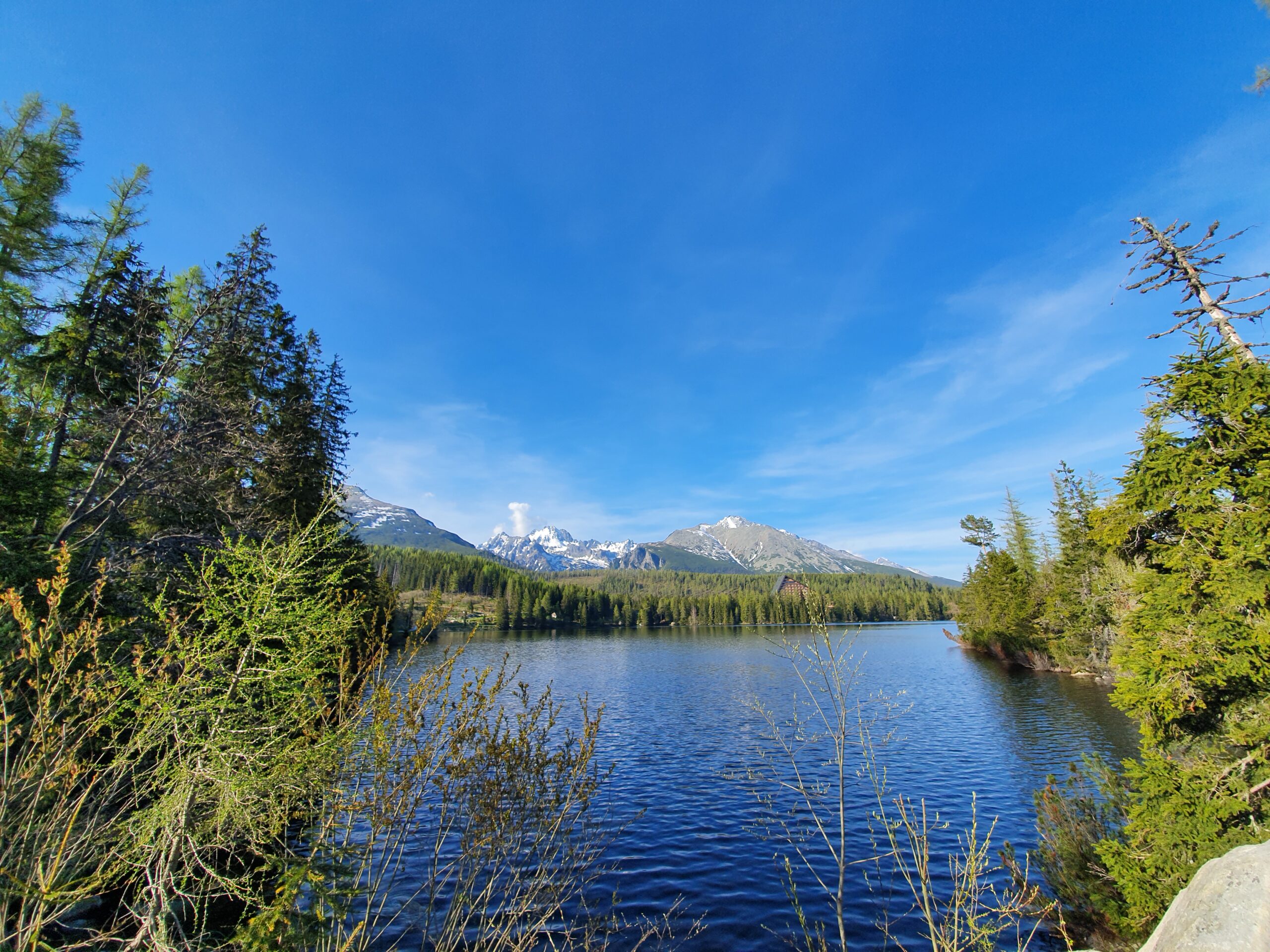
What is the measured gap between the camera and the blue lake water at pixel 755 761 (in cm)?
1038

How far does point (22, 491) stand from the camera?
10.9 m

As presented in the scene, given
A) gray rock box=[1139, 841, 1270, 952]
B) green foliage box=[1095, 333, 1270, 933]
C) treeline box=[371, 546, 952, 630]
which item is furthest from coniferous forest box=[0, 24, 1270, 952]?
treeline box=[371, 546, 952, 630]

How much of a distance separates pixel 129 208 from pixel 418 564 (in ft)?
483

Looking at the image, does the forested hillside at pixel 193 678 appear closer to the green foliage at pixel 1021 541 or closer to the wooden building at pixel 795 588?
the wooden building at pixel 795 588

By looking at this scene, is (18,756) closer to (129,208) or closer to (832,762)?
(832,762)

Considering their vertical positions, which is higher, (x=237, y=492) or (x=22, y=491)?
(x=237, y=492)

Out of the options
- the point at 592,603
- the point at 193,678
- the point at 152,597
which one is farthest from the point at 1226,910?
the point at 592,603

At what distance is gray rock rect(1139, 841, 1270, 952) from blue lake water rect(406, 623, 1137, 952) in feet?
13.4

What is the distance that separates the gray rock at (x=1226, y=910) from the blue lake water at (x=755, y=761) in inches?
161

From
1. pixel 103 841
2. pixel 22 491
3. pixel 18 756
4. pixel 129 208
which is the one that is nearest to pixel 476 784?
pixel 103 841

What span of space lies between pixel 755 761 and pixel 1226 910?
1569 cm

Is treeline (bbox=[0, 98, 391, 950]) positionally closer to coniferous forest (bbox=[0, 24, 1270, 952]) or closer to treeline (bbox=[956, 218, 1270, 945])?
coniferous forest (bbox=[0, 24, 1270, 952])

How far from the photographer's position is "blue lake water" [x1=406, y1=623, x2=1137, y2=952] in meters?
10.4

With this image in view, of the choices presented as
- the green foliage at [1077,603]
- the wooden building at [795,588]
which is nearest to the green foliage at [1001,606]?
the green foliage at [1077,603]
